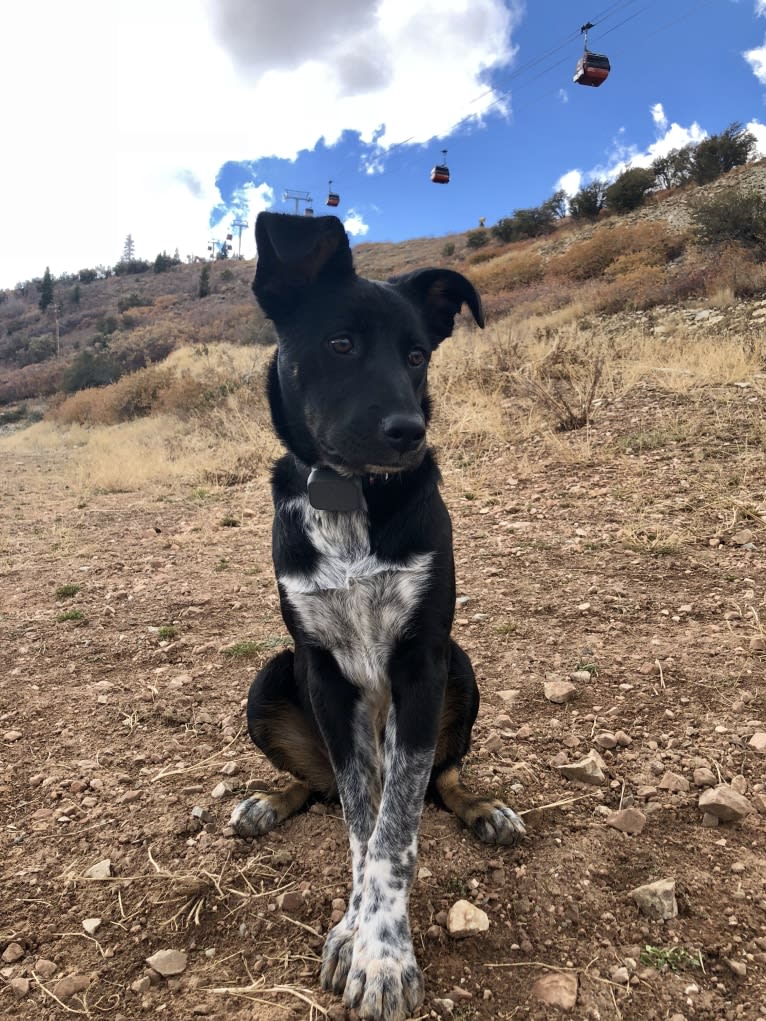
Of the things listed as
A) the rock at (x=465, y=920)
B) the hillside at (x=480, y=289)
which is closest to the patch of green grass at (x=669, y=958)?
the rock at (x=465, y=920)

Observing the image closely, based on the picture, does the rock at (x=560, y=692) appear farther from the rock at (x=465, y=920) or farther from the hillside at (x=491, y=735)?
the rock at (x=465, y=920)

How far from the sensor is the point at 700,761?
95.5 inches

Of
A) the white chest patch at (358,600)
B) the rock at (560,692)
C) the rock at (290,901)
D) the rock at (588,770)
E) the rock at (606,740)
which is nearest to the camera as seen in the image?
the rock at (290,901)

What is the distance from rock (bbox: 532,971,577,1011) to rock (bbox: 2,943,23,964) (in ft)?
4.84

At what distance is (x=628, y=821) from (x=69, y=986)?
70.1 inches

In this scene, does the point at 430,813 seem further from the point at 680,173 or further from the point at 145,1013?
the point at 680,173

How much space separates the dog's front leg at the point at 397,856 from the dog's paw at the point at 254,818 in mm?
609

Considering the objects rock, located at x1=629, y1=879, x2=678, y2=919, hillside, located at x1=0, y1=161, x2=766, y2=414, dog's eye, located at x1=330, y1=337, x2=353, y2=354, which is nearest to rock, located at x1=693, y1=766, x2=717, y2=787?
rock, located at x1=629, y1=879, x2=678, y2=919

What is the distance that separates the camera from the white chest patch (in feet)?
6.88

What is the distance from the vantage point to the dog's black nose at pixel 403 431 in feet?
6.65

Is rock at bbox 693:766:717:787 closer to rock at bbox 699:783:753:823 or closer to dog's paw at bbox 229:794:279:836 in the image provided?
rock at bbox 699:783:753:823

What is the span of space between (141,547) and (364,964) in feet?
17.9

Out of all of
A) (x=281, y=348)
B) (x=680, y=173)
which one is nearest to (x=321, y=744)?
(x=281, y=348)

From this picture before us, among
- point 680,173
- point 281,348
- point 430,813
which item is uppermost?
point 680,173
